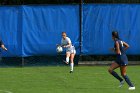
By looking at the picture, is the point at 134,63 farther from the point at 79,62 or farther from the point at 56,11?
the point at 56,11

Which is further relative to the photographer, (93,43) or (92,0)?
(92,0)

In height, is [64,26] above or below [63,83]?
below

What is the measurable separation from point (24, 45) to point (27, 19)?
1.45 m

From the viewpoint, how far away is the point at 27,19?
1106 inches

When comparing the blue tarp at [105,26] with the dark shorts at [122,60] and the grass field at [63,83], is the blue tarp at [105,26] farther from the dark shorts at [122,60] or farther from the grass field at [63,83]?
the dark shorts at [122,60]

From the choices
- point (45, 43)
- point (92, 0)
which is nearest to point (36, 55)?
point (45, 43)

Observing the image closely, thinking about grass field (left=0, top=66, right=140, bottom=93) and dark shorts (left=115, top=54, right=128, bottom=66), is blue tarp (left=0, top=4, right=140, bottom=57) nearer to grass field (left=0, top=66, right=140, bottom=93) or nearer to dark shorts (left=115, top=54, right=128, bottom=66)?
grass field (left=0, top=66, right=140, bottom=93)

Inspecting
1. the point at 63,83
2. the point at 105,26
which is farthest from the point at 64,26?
the point at 63,83

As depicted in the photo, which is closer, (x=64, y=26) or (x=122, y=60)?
(x=122, y=60)

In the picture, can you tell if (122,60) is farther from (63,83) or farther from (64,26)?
(64,26)

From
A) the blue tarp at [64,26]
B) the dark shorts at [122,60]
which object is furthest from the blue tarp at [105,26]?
the dark shorts at [122,60]

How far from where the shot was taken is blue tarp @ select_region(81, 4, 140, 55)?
28484mm

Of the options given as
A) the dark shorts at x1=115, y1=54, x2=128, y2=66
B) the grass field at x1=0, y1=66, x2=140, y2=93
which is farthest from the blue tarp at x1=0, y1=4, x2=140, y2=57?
the dark shorts at x1=115, y1=54, x2=128, y2=66

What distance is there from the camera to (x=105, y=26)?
93.6 feet
